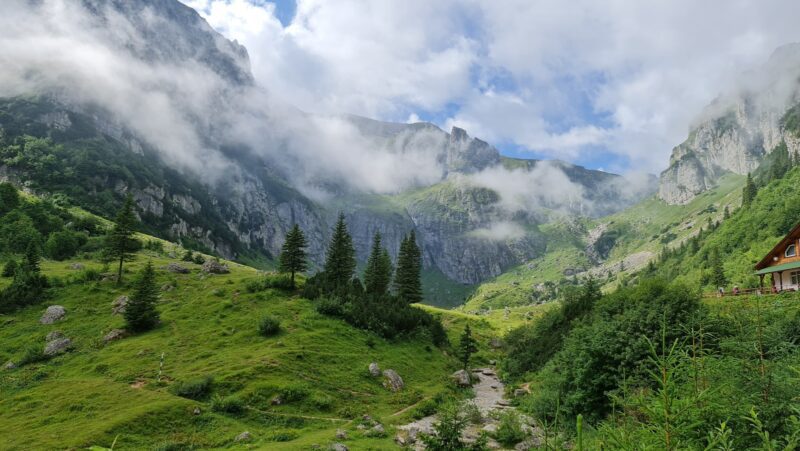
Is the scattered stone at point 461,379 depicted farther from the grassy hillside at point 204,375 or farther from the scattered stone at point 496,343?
the scattered stone at point 496,343

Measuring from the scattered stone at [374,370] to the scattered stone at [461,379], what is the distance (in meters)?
14.3

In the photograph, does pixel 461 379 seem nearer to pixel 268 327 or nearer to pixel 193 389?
pixel 268 327

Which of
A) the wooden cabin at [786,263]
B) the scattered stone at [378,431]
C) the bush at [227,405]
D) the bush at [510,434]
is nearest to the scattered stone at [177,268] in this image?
the bush at [227,405]

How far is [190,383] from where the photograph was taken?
4256 centimetres

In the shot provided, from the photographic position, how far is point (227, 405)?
130 ft

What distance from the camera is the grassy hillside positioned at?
3491 centimetres

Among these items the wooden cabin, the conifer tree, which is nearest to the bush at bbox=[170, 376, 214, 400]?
the conifer tree

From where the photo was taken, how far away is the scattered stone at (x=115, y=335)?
58.5 m

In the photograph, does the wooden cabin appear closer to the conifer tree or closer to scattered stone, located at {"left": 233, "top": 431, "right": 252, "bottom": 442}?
scattered stone, located at {"left": 233, "top": 431, "right": 252, "bottom": 442}

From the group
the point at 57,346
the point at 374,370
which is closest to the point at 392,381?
the point at 374,370

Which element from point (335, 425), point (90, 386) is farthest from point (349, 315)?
point (90, 386)

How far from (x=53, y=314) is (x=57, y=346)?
12.9m

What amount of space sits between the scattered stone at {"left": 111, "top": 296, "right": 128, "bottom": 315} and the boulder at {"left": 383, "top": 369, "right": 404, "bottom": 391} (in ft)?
149

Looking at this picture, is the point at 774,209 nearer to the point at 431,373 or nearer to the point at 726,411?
the point at 431,373
